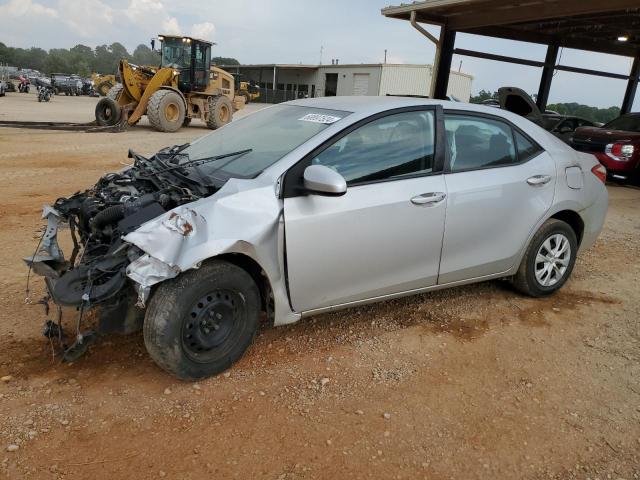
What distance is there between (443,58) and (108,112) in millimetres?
9992

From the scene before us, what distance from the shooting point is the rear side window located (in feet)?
13.2

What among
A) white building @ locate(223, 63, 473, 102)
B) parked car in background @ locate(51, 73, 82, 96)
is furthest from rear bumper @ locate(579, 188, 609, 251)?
parked car in background @ locate(51, 73, 82, 96)

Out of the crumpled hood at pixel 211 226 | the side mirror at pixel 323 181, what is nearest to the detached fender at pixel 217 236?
the crumpled hood at pixel 211 226

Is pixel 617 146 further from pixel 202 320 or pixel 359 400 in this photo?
pixel 202 320

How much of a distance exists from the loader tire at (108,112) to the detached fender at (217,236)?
13.9 m

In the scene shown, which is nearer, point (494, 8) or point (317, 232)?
point (317, 232)

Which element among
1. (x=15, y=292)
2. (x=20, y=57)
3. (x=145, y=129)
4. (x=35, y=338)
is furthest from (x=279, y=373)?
(x=20, y=57)

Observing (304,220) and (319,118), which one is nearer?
(304,220)

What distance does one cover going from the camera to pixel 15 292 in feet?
12.8

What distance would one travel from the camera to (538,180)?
13.1 ft

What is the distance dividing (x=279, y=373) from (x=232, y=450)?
→ 2.28ft

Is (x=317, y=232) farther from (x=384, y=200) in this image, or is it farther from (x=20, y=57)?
(x=20, y=57)

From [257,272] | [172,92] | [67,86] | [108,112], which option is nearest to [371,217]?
[257,272]

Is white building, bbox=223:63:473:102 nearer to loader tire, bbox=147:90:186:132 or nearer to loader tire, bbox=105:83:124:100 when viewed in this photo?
loader tire, bbox=105:83:124:100
